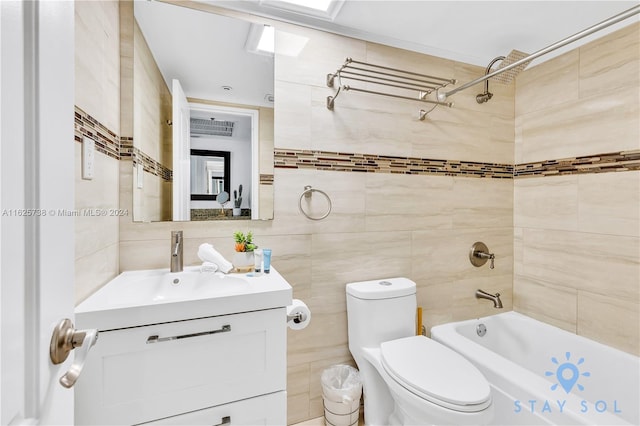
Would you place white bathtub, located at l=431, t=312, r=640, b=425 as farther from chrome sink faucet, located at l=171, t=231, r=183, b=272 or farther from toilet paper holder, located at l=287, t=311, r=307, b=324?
chrome sink faucet, located at l=171, t=231, r=183, b=272

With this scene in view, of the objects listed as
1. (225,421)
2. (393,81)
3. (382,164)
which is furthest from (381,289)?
(393,81)

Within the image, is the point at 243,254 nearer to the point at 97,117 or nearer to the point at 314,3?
the point at 97,117

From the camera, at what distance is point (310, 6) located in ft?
5.09

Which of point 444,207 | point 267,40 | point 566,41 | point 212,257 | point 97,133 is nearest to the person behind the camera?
point 97,133

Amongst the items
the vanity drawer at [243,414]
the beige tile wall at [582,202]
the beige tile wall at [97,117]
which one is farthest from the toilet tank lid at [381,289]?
the beige tile wall at [97,117]

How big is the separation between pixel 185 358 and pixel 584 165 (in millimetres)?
2330

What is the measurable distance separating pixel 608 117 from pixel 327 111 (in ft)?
5.22

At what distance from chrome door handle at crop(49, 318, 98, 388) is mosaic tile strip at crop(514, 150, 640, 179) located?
2.40m

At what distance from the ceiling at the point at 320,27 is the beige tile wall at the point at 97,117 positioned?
239 millimetres

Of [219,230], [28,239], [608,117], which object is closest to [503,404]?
[219,230]

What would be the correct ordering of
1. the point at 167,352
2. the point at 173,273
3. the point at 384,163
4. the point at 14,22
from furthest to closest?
the point at 384,163 < the point at 173,273 < the point at 167,352 < the point at 14,22

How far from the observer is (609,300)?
69.4 inches

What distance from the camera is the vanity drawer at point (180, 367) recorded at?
0.92 metres

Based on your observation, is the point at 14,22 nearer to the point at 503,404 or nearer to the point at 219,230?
the point at 219,230
